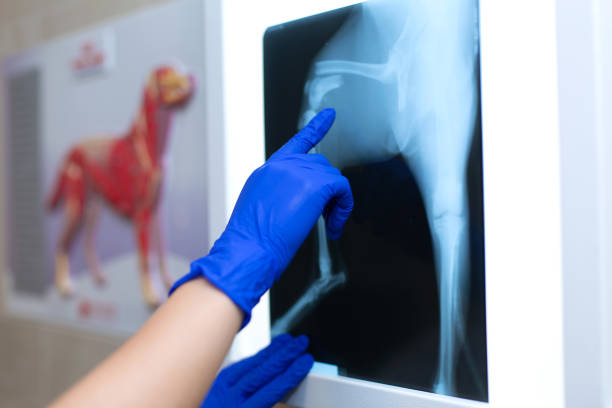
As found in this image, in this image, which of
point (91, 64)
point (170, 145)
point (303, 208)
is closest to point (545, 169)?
point (303, 208)

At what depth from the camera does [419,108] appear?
0.75 m

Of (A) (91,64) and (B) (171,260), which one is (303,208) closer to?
(B) (171,260)

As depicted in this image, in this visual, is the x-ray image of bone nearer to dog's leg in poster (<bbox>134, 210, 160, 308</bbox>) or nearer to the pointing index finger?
the pointing index finger

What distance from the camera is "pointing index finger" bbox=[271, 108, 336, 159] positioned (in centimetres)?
73

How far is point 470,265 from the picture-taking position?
70cm

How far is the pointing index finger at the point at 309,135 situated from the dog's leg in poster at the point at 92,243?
0.79 m

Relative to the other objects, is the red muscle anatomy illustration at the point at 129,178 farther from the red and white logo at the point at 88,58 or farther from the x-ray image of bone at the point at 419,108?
the x-ray image of bone at the point at 419,108

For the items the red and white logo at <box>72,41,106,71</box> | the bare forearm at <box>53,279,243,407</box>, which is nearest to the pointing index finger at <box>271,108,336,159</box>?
the bare forearm at <box>53,279,243,407</box>

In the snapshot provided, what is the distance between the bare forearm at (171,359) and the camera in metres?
0.57

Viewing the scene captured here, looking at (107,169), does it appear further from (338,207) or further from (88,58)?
(338,207)

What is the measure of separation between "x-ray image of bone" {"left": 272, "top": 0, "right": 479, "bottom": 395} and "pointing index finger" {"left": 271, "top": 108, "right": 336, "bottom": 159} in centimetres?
6

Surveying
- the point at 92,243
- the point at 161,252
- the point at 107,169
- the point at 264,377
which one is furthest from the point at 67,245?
the point at 264,377

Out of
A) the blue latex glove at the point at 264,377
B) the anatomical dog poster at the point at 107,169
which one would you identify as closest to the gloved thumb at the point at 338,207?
the blue latex glove at the point at 264,377

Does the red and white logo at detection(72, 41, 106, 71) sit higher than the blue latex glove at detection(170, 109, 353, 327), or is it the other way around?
the red and white logo at detection(72, 41, 106, 71)
